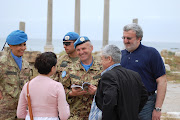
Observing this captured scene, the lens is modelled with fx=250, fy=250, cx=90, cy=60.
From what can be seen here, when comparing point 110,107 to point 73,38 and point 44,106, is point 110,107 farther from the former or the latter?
point 73,38

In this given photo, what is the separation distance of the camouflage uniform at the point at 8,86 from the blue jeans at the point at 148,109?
5.57 ft

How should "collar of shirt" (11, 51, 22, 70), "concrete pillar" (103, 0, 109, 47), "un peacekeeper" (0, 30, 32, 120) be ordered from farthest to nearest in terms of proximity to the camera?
"concrete pillar" (103, 0, 109, 47), "collar of shirt" (11, 51, 22, 70), "un peacekeeper" (0, 30, 32, 120)

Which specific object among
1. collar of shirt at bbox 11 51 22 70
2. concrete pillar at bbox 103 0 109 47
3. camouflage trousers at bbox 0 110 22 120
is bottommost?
camouflage trousers at bbox 0 110 22 120

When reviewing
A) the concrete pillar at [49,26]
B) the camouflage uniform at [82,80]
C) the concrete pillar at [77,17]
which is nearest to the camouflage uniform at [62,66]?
the camouflage uniform at [82,80]

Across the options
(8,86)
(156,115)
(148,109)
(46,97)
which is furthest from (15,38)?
(156,115)

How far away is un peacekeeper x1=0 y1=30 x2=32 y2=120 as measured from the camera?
3324 millimetres

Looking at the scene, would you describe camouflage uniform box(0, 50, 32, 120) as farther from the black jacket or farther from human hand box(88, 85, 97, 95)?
the black jacket

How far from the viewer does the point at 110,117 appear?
249 centimetres

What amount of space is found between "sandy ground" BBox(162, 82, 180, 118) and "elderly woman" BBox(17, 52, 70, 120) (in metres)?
4.84

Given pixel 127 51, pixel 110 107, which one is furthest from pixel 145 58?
pixel 110 107

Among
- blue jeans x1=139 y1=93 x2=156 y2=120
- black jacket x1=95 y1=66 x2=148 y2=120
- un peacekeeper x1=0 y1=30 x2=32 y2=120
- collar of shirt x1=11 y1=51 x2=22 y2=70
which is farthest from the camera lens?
collar of shirt x1=11 y1=51 x2=22 y2=70

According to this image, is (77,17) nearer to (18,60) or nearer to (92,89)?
(18,60)

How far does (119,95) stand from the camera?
2.53 meters

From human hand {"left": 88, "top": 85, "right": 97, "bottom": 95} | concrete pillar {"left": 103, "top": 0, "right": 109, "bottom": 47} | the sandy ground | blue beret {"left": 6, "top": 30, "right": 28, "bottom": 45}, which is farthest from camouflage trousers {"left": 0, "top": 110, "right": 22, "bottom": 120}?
concrete pillar {"left": 103, "top": 0, "right": 109, "bottom": 47}
